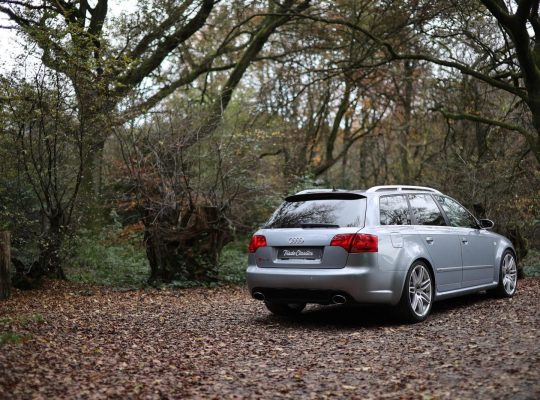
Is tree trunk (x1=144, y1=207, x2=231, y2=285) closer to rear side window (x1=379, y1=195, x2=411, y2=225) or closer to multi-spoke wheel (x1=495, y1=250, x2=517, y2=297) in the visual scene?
rear side window (x1=379, y1=195, x2=411, y2=225)

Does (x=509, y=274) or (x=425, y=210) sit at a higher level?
(x=425, y=210)

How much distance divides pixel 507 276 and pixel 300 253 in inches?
170

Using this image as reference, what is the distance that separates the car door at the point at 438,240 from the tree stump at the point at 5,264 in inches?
244

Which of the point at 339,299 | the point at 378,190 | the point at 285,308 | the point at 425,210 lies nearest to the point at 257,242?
the point at 285,308

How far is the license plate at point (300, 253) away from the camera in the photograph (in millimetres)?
7352

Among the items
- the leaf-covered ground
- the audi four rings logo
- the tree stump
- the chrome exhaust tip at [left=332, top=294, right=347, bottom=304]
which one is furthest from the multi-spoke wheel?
the tree stump

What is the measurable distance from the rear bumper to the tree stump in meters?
4.60

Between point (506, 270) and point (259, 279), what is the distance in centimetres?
455

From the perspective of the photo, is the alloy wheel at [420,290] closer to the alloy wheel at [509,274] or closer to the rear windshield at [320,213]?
the rear windshield at [320,213]

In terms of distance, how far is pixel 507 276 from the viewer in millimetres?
9984

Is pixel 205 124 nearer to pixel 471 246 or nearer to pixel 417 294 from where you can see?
pixel 471 246

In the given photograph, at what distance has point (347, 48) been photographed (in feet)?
63.3

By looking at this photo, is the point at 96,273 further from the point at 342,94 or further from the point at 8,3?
the point at 342,94

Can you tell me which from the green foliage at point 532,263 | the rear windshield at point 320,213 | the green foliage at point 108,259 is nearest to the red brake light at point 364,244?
the rear windshield at point 320,213
